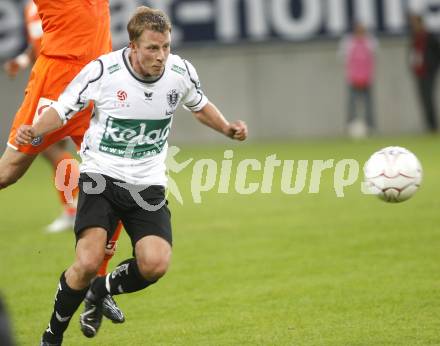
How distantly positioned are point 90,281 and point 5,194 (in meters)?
9.71

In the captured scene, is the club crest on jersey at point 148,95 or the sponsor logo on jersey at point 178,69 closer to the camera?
the club crest on jersey at point 148,95

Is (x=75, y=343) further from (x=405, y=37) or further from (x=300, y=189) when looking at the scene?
(x=405, y=37)

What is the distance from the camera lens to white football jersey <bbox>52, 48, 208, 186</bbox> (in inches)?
260

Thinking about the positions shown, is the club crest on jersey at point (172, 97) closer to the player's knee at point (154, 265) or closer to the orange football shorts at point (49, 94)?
the player's knee at point (154, 265)

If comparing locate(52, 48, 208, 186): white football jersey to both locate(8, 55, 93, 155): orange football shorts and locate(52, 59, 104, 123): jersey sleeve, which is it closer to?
locate(52, 59, 104, 123): jersey sleeve

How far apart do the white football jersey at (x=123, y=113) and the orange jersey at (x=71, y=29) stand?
1152mm

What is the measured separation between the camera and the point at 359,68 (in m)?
22.5

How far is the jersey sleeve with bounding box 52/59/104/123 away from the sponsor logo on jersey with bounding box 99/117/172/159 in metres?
0.21

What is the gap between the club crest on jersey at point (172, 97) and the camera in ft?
22.1

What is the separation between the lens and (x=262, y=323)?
285 inches

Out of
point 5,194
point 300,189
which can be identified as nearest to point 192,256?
point 300,189

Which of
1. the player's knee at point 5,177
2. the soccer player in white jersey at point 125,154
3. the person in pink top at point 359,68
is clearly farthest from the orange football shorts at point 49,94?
the person in pink top at point 359,68

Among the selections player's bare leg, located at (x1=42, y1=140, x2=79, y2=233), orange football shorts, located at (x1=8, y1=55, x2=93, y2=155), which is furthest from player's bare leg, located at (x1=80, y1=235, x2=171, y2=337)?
player's bare leg, located at (x1=42, y1=140, x2=79, y2=233)

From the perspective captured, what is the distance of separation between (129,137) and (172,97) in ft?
1.28
